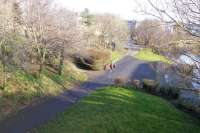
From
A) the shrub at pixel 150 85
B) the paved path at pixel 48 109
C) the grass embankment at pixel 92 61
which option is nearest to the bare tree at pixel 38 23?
the paved path at pixel 48 109

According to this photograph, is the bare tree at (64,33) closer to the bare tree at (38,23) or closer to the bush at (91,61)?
the bare tree at (38,23)

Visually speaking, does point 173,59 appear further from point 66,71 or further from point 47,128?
point 66,71

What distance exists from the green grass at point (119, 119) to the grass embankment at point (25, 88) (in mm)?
3756

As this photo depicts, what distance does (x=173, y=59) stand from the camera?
1012 centimetres

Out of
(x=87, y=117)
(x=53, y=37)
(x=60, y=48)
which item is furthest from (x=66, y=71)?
(x=87, y=117)

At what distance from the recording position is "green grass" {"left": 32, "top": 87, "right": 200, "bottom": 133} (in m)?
19.8

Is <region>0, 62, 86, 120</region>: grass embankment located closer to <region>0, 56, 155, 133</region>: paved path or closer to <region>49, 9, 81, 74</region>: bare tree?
<region>0, 56, 155, 133</region>: paved path

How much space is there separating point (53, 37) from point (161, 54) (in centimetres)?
2558

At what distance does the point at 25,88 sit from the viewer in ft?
95.0

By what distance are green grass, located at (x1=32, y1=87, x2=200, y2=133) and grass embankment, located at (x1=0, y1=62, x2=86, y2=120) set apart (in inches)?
148

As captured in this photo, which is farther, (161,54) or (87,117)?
(87,117)

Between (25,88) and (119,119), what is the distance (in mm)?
10164

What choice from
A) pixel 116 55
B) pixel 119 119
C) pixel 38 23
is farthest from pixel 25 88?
A: pixel 116 55

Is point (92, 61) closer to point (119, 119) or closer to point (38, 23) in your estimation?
point (38, 23)
